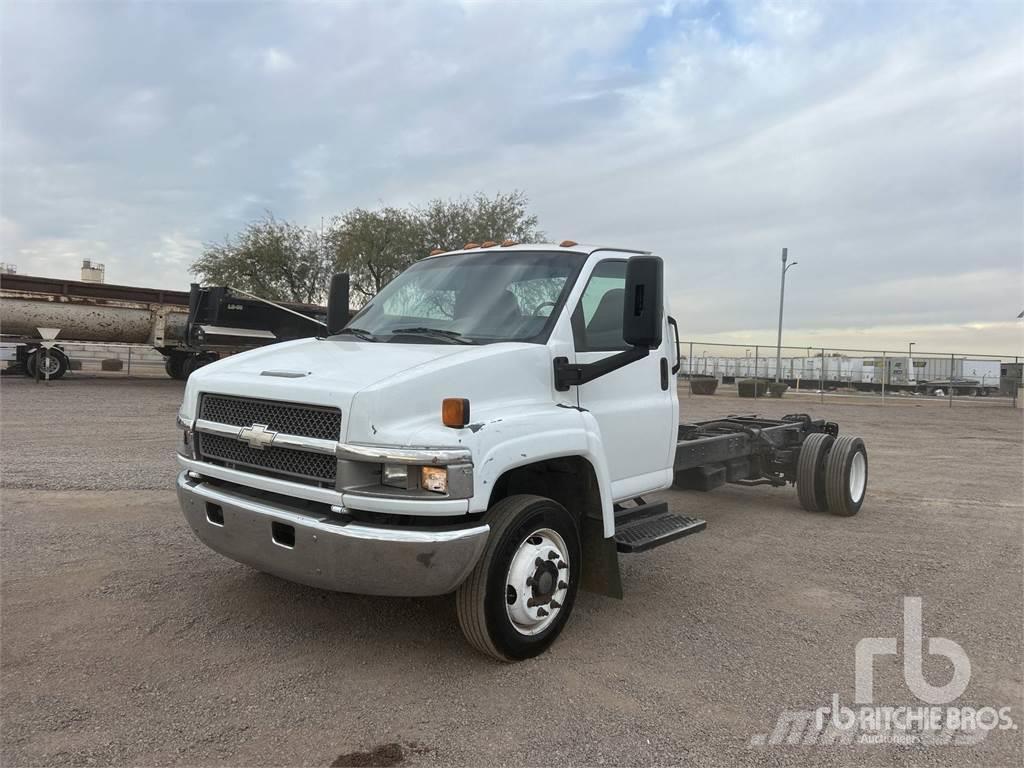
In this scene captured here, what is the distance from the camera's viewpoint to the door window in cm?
416

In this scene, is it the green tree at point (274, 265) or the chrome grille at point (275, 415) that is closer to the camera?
the chrome grille at point (275, 415)

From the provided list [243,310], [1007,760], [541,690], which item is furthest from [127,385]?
[1007,760]

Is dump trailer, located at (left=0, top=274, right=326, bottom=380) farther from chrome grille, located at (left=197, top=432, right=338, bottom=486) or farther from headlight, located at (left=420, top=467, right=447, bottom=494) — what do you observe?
headlight, located at (left=420, top=467, right=447, bottom=494)

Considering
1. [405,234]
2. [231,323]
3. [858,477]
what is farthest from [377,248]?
[858,477]

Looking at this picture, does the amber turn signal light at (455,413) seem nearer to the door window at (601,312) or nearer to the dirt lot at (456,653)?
the door window at (601,312)

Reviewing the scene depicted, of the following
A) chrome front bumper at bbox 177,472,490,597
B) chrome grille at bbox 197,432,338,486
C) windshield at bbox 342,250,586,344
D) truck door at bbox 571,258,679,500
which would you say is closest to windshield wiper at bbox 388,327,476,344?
windshield at bbox 342,250,586,344

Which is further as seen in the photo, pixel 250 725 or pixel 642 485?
pixel 642 485

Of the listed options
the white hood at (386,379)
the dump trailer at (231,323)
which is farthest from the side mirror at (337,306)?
the dump trailer at (231,323)

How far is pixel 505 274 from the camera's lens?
4395 millimetres

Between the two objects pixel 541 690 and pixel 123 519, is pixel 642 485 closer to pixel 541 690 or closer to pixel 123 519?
pixel 541 690

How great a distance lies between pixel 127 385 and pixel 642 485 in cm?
2034

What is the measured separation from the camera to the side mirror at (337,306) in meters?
5.18

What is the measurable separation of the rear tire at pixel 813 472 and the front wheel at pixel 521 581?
431cm

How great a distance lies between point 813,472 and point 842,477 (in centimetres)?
27
